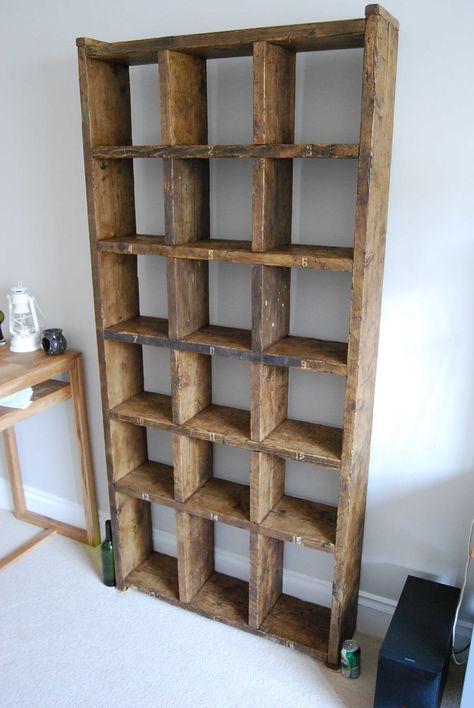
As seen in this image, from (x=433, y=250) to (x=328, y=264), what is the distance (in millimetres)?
365

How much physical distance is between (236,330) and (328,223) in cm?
49

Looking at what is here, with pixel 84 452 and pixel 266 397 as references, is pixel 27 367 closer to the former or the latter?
pixel 84 452

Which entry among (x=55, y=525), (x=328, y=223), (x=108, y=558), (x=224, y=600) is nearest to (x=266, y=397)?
(x=328, y=223)

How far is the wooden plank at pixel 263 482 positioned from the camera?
6.60ft

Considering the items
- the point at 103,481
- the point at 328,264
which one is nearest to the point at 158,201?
the point at 328,264

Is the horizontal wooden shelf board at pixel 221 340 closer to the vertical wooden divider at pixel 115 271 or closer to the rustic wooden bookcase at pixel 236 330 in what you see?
the rustic wooden bookcase at pixel 236 330

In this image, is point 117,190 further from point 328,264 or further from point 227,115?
point 328,264

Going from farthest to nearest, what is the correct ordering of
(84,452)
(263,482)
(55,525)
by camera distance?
(55,525)
(84,452)
(263,482)

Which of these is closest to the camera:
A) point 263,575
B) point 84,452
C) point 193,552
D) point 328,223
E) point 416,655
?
point 416,655

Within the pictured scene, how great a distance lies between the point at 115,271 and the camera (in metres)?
2.14

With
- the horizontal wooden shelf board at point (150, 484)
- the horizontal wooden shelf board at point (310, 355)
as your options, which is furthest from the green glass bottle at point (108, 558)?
the horizontal wooden shelf board at point (310, 355)

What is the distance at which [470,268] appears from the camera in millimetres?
1798

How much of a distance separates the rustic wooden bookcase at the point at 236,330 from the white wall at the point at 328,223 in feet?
0.23

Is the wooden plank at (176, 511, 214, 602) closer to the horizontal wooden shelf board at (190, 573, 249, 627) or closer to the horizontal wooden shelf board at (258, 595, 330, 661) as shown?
the horizontal wooden shelf board at (190, 573, 249, 627)
